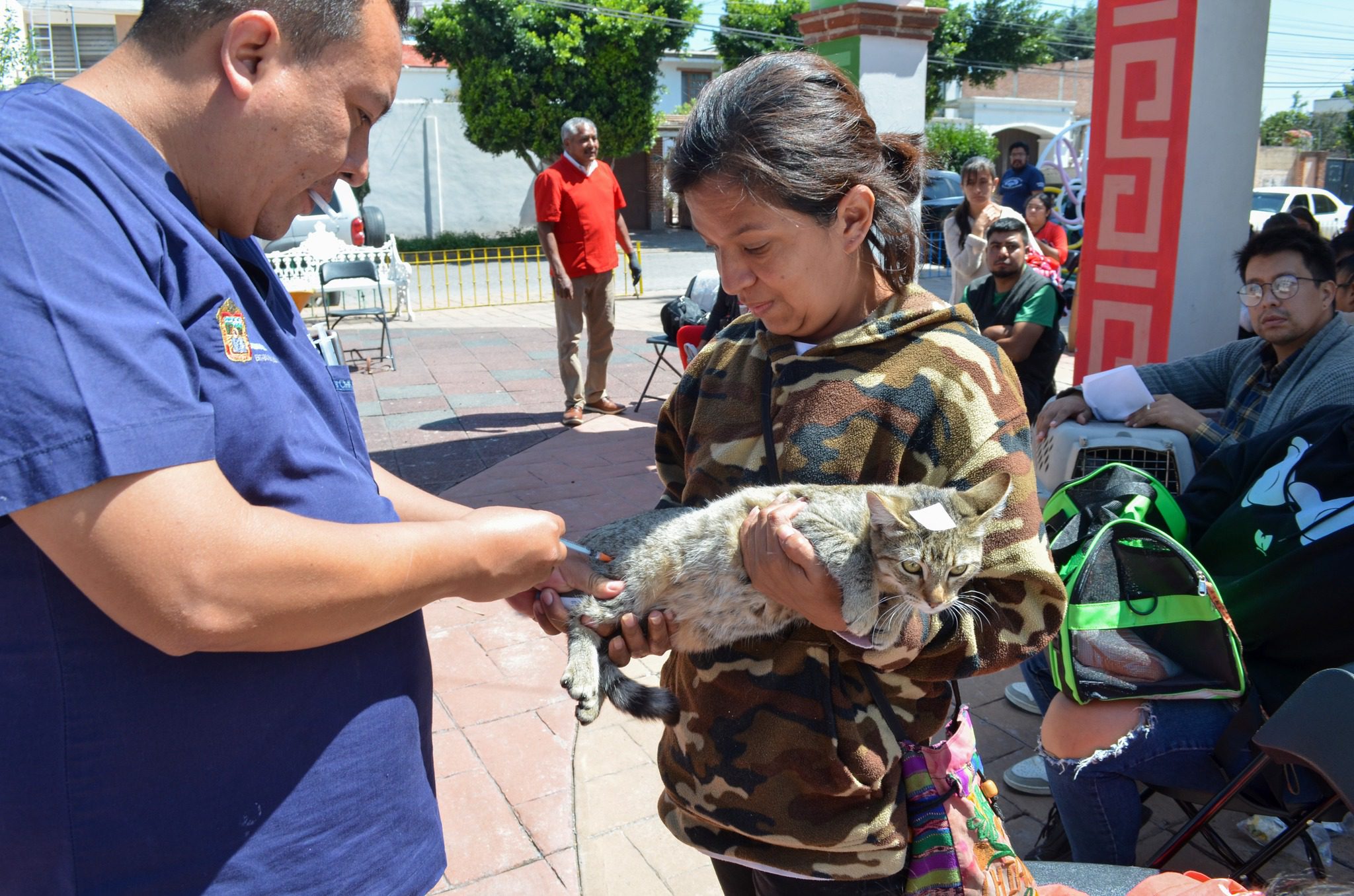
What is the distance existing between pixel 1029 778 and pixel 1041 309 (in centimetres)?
328

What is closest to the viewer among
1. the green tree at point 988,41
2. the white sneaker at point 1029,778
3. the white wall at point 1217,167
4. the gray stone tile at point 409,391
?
the white sneaker at point 1029,778

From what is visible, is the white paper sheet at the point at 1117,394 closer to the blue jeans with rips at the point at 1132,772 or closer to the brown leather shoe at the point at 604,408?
the blue jeans with rips at the point at 1132,772

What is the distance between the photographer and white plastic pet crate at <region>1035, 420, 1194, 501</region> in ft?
12.2

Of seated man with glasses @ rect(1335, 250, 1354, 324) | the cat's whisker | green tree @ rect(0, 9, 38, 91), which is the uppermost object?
green tree @ rect(0, 9, 38, 91)

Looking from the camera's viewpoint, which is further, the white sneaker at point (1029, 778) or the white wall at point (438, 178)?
the white wall at point (438, 178)

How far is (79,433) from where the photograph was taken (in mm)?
945

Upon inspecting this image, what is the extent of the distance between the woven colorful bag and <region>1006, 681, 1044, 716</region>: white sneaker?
7.69 ft

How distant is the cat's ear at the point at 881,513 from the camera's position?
1672 mm

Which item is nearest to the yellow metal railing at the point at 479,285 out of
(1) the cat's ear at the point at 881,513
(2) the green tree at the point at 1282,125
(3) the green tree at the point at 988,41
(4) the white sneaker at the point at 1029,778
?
(4) the white sneaker at the point at 1029,778

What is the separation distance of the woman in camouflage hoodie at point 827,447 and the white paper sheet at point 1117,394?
103 inches

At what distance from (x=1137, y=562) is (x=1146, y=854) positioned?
3.81 ft

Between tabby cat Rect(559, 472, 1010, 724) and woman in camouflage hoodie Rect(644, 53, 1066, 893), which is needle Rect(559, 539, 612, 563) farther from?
woman in camouflage hoodie Rect(644, 53, 1066, 893)

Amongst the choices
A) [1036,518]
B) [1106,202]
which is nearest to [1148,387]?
[1106,202]

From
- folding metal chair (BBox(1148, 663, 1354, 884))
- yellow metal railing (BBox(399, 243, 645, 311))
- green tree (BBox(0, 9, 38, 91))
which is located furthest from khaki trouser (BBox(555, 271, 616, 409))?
green tree (BBox(0, 9, 38, 91))
